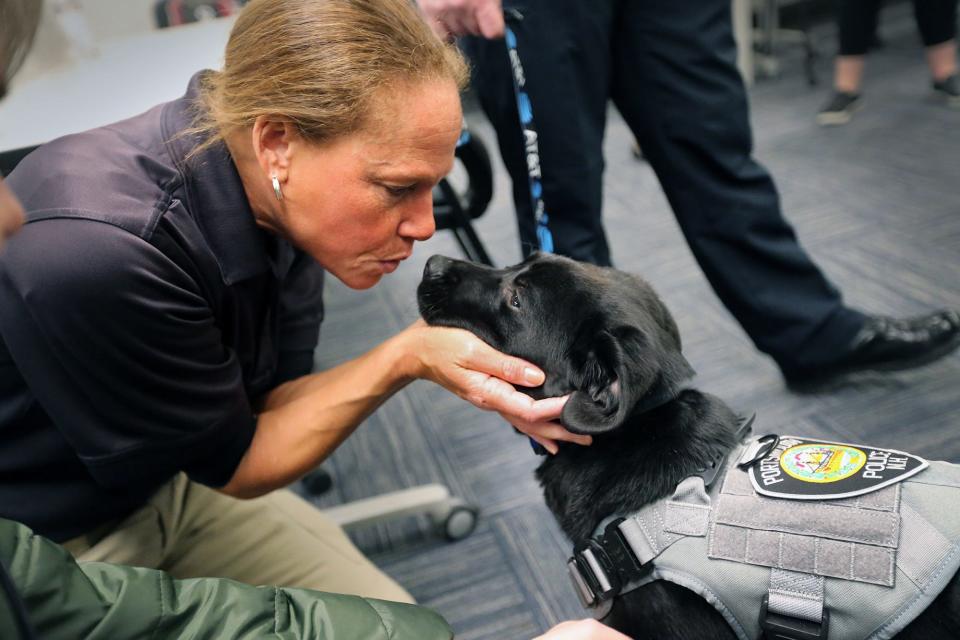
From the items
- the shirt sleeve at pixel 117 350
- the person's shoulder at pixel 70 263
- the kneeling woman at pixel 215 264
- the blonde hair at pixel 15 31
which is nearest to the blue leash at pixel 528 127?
the kneeling woman at pixel 215 264

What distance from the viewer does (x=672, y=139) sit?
1.64m

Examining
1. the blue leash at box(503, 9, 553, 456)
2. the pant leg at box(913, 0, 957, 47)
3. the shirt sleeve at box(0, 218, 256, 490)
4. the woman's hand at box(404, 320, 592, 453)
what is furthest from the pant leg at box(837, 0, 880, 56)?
the shirt sleeve at box(0, 218, 256, 490)

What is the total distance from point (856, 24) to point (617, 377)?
3041 millimetres

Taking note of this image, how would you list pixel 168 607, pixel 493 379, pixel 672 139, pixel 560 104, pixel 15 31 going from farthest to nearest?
pixel 672 139 < pixel 560 104 < pixel 493 379 < pixel 168 607 < pixel 15 31

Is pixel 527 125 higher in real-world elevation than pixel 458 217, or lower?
higher

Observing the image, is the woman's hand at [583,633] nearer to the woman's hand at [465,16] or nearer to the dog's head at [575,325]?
the dog's head at [575,325]

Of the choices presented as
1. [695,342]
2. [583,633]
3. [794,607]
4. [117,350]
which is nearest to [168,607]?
[117,350]

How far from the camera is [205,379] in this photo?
105 centimetres

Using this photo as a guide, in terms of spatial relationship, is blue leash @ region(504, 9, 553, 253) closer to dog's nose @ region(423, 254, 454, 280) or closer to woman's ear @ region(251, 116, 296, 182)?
dog's nose @ region(423, 254, 454, 280)

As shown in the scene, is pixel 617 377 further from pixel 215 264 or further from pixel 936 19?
pixel 936 19

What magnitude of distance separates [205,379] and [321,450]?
0.23 meters

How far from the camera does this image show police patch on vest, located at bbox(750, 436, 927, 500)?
2.97 ft

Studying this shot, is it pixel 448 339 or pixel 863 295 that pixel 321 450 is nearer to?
pixel 448 339

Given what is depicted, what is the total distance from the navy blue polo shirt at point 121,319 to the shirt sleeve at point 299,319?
19 centimetres
